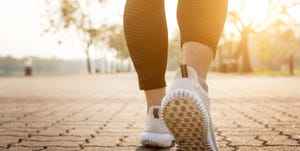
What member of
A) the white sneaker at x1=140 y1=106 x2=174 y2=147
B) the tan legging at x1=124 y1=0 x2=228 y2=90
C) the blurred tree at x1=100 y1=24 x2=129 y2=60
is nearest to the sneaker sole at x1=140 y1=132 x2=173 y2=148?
the white sneaker at x1=140 y1=106 x2=174 y2=147

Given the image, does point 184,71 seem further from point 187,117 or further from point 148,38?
point 148,38

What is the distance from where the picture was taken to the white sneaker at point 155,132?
2.23 m

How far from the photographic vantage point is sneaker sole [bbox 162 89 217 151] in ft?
5.36

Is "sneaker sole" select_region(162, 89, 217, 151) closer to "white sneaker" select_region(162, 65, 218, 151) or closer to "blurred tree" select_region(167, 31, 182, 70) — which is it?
"white sneaker" select_region(162, 65, 218, 151)

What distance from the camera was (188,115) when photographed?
1.64 m

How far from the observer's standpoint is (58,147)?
2.38 meters

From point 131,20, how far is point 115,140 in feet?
2.64

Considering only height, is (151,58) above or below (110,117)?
above

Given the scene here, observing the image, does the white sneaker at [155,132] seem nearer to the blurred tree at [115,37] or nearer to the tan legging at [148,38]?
the tan legging at [148,38]

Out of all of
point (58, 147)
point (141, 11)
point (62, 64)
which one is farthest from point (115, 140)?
point (62, 64)

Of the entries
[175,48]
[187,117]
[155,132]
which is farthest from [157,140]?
[175,48]

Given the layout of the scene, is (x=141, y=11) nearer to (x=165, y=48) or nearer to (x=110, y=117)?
(x=165, y=48)

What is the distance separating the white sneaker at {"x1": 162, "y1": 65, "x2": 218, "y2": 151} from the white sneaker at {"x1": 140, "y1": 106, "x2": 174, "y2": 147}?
472 millimetres

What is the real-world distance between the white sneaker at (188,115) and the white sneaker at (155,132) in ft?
1.55
